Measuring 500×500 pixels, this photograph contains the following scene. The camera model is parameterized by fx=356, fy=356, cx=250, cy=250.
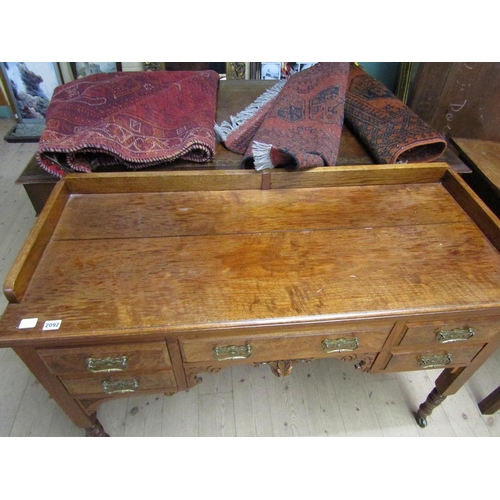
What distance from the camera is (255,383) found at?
4.32ft

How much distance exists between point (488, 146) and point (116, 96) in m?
1.36

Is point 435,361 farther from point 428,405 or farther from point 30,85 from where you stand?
point 30,85

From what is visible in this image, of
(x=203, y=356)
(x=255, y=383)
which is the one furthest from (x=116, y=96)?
(x=255, y=383)

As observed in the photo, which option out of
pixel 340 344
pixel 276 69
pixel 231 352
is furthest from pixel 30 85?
pixel 340 344

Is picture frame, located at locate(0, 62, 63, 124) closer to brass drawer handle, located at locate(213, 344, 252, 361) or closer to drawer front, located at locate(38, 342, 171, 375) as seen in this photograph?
drawer front, located at locate(38, 342, 171, 375)

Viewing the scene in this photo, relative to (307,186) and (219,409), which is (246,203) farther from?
(219,409)

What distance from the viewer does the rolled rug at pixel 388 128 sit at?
1.07 m

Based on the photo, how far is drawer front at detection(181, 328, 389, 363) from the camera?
792mm

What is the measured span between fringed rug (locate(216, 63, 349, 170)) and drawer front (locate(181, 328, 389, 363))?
47 cm

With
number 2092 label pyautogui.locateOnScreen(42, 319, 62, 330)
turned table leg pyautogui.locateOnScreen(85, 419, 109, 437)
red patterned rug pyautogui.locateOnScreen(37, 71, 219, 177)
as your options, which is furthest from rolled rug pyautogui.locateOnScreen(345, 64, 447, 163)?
turned table leg pyautogui.locateOnScreen(85, 419, 109, 437)

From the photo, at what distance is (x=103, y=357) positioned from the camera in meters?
0.76

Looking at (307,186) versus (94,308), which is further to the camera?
(307,186)

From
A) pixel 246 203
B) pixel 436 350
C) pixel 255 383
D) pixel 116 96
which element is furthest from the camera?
pixel 255 383

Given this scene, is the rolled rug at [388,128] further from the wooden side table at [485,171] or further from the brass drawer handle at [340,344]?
the brass drawer handle at [340,344]
